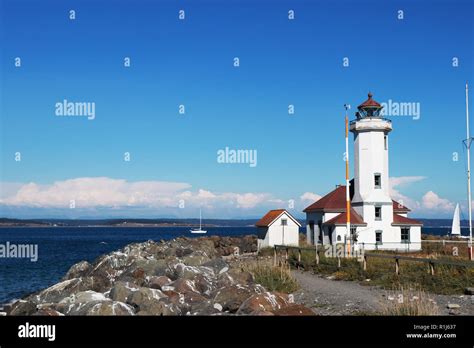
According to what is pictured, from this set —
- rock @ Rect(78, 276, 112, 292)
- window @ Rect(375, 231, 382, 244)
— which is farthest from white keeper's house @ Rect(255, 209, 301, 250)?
rock @ Rect(78, 276, 112, 292)

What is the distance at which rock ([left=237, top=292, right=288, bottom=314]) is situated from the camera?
513 inches

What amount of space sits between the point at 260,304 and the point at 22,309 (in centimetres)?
637

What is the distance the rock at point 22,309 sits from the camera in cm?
1491

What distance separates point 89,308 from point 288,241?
3053 cm

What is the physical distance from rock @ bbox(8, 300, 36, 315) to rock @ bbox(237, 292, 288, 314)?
5795mm

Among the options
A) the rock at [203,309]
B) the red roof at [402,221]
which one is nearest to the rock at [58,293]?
the rock at [203,309]

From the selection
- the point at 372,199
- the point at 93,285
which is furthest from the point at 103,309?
the point at 372,199

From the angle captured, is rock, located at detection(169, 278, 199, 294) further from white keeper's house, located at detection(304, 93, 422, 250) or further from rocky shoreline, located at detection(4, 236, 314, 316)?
white keeper's house, located at detection(304, 93, 422, 250)

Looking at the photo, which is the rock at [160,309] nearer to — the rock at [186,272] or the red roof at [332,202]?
the rock at [186,272]

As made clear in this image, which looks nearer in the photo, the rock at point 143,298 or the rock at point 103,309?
the rock at point 103,309

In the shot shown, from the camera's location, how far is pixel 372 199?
3838 centimetres

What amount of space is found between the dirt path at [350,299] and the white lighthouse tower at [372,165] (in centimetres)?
1710

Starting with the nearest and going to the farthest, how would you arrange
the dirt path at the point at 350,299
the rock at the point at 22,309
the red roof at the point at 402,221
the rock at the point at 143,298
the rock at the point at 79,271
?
the rock at the point at 143,298
the dirt path at the point at 350,299
the rock at the point at 22,309
the rock at the point at 79,271
the red roof at the point at 402,221
